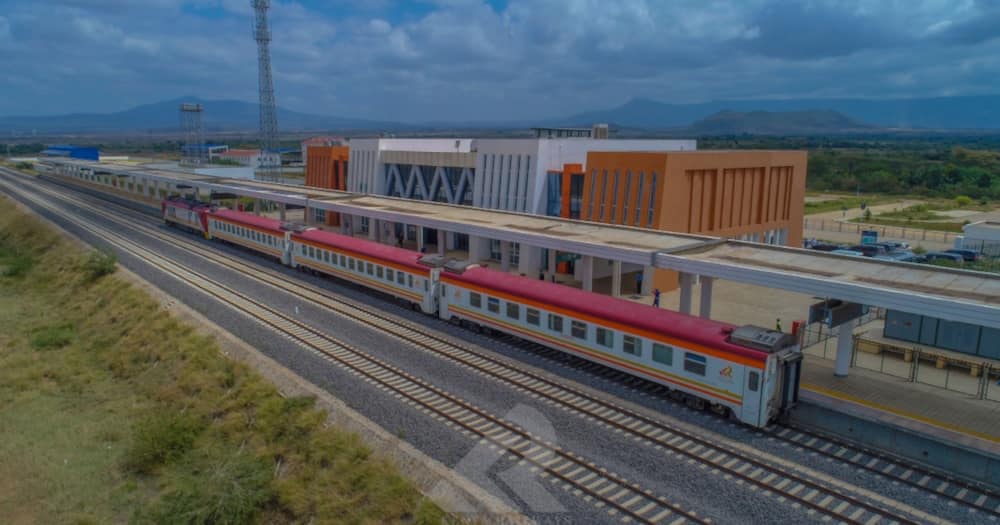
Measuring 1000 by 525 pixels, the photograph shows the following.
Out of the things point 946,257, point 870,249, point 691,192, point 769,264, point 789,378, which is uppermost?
point 691,192

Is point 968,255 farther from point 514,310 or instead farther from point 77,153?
point 77,153

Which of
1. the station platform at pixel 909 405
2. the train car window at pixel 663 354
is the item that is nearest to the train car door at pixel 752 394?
the train car window at pixel 663 354

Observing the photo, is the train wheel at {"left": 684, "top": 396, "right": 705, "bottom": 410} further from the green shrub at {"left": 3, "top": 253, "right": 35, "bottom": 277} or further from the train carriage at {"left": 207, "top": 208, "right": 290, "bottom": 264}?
the green shrub at {"left": 3, "top": 253, "right": 35, "bottom": 277}

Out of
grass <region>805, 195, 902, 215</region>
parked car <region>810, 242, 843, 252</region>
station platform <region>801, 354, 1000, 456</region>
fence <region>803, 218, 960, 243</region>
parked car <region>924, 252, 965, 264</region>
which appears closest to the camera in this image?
station platform <region>801, 354, 1000, 456</region>

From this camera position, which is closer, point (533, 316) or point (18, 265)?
point (533, 316)

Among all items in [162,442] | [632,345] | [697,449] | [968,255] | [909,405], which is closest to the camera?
[697,449]

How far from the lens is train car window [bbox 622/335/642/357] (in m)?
17.9

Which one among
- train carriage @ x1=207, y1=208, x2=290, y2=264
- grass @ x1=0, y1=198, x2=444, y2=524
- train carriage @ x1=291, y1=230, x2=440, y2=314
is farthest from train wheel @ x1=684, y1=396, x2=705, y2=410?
train carriage @ x1=207, y1=208, x2=290, y2=264

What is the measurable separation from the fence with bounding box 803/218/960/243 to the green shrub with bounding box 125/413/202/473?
2174 inches

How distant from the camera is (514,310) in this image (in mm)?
21766

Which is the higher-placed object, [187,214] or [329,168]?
[329,168]

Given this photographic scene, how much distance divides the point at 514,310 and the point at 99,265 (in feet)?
86.8

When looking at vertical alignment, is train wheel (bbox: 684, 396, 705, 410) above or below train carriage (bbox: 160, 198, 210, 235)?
below

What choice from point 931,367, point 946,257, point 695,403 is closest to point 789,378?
point 695,403
